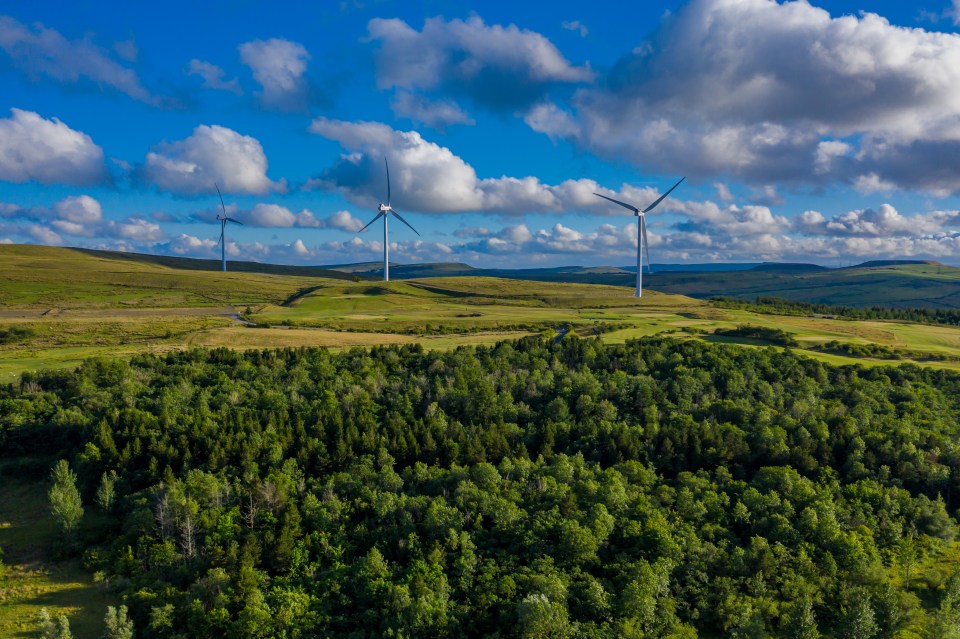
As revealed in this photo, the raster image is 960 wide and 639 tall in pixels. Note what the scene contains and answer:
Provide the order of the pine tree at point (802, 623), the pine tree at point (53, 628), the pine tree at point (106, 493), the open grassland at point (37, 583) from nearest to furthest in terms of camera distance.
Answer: the pine tree at point (53, 628)
the pine tree at point (802, 623)
the open grassland at point (37, 583)
the pine tree at point (106, 493)

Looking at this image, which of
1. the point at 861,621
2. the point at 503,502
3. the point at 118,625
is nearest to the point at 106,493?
the point at 118,625

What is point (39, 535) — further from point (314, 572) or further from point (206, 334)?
point (206, 334)

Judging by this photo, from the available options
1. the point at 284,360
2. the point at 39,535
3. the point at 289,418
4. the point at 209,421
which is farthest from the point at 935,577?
the point at 284,360

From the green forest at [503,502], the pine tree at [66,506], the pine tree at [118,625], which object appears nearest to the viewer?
the pine tree at [118,625]

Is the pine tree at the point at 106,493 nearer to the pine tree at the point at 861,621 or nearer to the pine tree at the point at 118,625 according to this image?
the pine tree at the point at 118,625

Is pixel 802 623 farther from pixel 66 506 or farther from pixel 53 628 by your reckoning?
pixel 66 506

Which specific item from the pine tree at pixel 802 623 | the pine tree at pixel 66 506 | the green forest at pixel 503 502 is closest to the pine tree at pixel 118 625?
the green forest at pixel 503 502

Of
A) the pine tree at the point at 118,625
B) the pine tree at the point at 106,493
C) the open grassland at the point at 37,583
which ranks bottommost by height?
the open grassland at the point at 37,583
